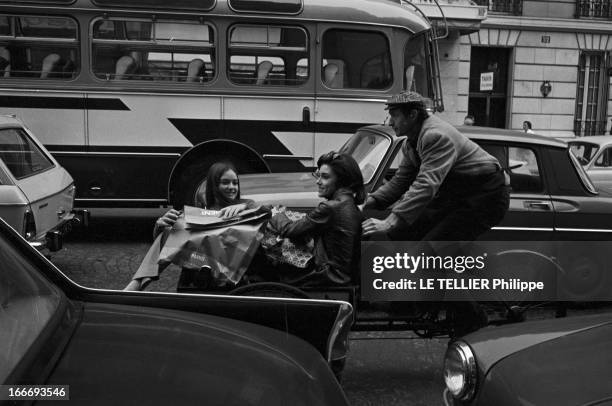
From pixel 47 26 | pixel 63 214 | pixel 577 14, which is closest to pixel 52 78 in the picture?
pixel 47 26

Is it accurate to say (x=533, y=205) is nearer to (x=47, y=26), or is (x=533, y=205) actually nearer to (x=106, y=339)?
(x=106, y=339)

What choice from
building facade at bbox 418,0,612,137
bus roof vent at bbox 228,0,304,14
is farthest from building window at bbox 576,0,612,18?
bus roof vent at bbox 228,0,304,14

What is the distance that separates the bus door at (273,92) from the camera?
8727 mm

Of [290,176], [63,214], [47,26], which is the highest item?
[47,26]

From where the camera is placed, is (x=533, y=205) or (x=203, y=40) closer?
(x=533, y=205)

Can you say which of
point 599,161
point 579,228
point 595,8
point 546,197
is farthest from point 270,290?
point 595,8

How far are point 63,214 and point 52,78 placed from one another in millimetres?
2700

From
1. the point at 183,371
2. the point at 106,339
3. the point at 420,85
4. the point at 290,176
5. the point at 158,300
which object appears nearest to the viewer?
Answer: the point at 183,371

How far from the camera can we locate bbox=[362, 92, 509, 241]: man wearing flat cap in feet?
13.3

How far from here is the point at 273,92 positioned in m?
8.82

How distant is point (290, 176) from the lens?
6352mm

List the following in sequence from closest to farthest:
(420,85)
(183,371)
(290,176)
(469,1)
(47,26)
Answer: (183,371), (290,176), (47,26), (420,85), (469,1)

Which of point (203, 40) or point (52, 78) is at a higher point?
point (203, 40)

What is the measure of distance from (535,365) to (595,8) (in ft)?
77.7
